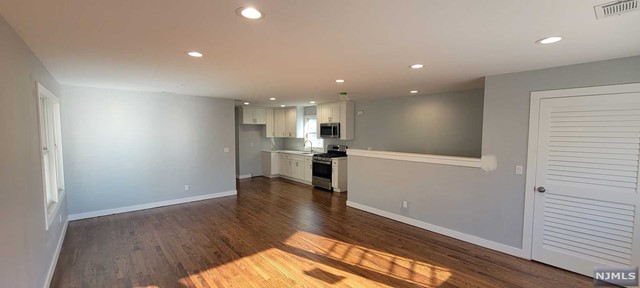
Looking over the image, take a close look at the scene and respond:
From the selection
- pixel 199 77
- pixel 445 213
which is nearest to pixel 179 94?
pixel 199 77

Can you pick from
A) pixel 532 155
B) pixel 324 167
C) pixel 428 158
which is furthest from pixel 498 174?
pixel 324 167

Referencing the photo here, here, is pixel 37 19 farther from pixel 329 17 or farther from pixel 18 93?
pixel 329 17

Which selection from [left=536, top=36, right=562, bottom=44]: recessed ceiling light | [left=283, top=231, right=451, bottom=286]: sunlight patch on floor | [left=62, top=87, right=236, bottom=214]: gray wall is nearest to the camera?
[left=536, top=36, right=562, bottom=44]: recessed ceiling light

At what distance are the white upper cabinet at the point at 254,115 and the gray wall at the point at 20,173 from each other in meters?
5.48

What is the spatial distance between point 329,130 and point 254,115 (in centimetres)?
269

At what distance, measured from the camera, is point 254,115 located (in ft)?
27.2

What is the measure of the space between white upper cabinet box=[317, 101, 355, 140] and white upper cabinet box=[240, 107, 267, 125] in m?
2.42

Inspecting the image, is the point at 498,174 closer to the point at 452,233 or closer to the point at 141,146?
the point at 452,233

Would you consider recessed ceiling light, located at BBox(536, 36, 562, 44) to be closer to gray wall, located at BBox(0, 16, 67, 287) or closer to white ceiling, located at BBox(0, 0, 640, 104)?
white ceiling, located at BBox(0, 0, 640, 104)

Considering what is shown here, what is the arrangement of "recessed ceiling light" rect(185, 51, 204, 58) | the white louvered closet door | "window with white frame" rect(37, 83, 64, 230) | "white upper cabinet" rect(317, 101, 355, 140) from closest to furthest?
1. "recessed ceiling light" rect(185, 51, 204, 58)
2. the white louvered closet door
3. "window with white frame" rect(37, 83, 64, 230)
4. "white upper cabinet" rect(317, 101, 355, 140)

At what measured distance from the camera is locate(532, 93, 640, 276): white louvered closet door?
2.60 metres

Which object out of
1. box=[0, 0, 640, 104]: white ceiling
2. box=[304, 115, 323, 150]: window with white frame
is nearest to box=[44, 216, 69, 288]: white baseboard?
box=[0, 0, 640, 104]: white ceiling

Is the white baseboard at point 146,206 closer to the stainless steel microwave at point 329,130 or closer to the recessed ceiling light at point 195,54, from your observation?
the stainless steel microwave at point 329,130

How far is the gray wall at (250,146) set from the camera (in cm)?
837
